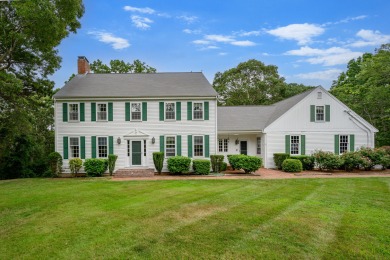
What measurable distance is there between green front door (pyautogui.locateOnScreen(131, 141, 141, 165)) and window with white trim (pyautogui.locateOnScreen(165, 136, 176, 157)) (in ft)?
5.94

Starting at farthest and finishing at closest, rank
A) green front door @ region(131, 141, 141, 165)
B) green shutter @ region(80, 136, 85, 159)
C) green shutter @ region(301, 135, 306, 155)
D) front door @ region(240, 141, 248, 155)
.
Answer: front door @ region(240, 141, 248, 155)
green shutter @ region(301, 135, 306, 155)
green front door @ region(131, 141, 141, 165)
green shutter @ region(80, 136, 85, 159)

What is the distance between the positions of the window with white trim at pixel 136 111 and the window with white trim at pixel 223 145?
6.57m

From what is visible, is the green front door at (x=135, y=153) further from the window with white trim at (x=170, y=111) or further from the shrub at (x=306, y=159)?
the shrub at (x=306, y=159)

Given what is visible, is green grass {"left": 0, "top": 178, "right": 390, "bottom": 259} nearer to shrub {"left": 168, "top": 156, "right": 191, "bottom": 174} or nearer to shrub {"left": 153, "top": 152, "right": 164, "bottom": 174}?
shrub {"left": 168, "top": 156, "right": 191, "bottom": 174}

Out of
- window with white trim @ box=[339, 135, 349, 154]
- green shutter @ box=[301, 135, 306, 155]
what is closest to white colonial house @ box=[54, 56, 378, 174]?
green shutter @ box=[301, 135, 306, 155]

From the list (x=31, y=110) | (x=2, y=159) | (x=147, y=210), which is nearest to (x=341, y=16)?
(x=147, y=210)

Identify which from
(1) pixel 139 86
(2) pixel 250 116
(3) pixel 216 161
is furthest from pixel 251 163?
(1) pixel 139 86

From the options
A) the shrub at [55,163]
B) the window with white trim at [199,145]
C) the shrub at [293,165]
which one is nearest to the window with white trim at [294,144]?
the shrub at [293,165]

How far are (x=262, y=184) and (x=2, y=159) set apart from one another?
19.0 metres

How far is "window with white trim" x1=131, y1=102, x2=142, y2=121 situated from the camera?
16109 mm

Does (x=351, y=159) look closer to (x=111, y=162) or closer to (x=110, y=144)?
(x=111, y=162)

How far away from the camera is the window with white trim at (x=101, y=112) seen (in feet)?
52.5

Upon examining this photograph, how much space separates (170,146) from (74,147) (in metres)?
6.33

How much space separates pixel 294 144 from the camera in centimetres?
1733
